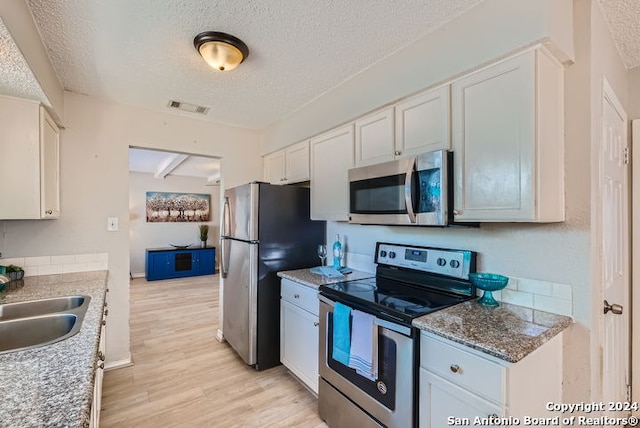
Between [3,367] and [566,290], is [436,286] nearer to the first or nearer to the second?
[566,290]

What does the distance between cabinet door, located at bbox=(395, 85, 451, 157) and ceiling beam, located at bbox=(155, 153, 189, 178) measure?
349 cm

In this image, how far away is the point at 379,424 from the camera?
60.2 inches

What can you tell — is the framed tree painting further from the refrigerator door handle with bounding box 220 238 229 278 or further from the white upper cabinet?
the white upper cabinet

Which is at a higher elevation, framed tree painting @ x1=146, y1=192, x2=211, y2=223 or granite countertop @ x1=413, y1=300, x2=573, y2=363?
framed tree painting @ x1=146, y1=192, x2=211, y2=223

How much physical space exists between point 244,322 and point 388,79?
2.28 m

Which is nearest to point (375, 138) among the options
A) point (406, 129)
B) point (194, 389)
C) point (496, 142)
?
point (406, 129)

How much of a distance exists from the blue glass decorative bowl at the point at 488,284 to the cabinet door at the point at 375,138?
0.87 meters

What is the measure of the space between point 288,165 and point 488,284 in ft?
7.11

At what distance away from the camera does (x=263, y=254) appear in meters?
2.59

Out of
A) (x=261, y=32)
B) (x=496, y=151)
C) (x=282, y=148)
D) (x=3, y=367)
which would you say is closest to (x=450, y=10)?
(x=496, y=151)

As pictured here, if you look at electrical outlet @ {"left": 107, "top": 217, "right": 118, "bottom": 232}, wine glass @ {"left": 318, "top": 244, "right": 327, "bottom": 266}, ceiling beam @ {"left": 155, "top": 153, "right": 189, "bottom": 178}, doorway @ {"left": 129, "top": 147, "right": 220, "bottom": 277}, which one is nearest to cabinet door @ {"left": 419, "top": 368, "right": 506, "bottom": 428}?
wine glass @ {"left": 318, "top": 244, "right": 327, "bottom": 266}

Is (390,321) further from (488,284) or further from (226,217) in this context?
(226,217)

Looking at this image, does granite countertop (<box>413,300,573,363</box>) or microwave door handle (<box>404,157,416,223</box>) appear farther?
microwave door handle (<box>404,157,416,223</box>)

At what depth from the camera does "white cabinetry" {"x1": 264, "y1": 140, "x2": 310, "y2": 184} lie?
2.88 metres
